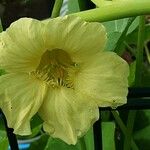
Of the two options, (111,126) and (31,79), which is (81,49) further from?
(111,126)

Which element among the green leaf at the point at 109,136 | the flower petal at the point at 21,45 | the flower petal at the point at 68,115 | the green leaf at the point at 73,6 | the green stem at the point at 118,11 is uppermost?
the green stem at the point at 118,11

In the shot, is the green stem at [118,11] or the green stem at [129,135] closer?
the green stem at [118,11]

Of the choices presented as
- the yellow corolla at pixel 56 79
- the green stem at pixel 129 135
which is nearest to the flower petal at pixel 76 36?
the yellow corolla at pixel 56 79

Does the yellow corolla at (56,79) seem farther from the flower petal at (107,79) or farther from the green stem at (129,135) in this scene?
the green stem at (129,135)

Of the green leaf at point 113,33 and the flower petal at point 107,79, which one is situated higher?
the flower petal at point 107,79

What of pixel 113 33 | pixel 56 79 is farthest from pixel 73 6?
pixel 56 79

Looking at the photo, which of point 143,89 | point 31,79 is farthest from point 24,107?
point 143,89

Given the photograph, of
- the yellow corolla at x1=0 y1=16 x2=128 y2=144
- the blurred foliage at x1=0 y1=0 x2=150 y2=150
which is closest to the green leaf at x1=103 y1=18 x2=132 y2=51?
the blurred foliage at x1=0 y1=0 x2=150 y2=150

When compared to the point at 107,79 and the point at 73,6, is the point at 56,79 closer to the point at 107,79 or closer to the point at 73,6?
the point at 107,79

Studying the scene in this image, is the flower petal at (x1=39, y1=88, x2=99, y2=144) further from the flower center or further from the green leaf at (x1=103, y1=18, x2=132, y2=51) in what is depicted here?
the green leaf at (x1=103, y1=18, x2=132, y2=51)
